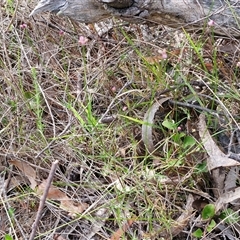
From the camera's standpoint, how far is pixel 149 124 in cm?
141

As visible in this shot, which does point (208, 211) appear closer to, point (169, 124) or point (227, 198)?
point (227, 198)

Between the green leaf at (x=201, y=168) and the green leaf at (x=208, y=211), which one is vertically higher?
the green leaf at (x=201, y=168)

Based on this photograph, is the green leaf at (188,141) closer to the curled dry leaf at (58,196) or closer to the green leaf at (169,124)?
the green leaf at (169,124)

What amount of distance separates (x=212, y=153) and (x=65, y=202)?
17.7 inches

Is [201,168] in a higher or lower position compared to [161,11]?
lower

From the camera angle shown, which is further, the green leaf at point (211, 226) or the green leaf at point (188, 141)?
the green leaf at point (188, 141)

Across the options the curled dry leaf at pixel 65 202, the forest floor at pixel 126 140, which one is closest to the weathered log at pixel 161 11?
the forest floor at pixel 126 140


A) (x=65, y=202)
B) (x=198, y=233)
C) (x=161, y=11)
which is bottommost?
(x=198, y=233)

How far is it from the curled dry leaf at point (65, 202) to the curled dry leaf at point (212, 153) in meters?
0.38

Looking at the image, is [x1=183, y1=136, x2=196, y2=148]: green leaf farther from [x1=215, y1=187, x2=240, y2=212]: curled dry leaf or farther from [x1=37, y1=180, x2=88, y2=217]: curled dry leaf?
[x1=37, y1=180, x2=88, y2=217]: curled dry leaf

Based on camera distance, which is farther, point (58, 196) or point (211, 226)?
point (58, 196)

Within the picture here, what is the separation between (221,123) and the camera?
54.7 inches

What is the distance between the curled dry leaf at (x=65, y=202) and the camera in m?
1.37

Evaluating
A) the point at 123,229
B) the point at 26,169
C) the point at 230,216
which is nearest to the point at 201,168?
the point at 230,216
